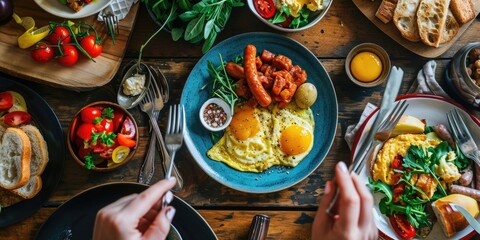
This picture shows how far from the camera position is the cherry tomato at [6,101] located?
3160 mm

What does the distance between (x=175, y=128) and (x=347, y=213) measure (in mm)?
1333

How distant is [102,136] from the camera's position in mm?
3102

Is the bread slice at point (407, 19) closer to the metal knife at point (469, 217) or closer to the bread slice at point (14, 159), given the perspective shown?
the metal knife at point (469, 217)

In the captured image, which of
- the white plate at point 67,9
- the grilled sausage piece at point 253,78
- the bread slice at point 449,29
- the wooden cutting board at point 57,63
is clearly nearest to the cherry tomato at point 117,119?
the wooden cutting board at point 57,63

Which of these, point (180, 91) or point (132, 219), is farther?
point (180, 91)

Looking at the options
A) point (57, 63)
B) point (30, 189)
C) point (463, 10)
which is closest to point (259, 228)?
point (30, 189)

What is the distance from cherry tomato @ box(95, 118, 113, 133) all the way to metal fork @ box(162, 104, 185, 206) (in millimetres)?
393

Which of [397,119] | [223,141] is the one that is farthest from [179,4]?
[397,119]

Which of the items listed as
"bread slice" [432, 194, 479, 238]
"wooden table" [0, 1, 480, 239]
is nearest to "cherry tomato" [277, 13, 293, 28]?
"wooden table" [0, 1, 480, 239]

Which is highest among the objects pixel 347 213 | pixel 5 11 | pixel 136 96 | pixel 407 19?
pixel 407 19

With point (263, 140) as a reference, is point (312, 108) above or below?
above

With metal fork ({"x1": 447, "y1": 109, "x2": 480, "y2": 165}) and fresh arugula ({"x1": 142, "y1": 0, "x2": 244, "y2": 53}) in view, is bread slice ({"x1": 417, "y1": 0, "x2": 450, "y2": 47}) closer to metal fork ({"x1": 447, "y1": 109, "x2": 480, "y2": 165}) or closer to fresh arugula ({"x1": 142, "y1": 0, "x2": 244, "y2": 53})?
metal fork ({"x1": 447, "y1": 109, "x2": 480, "y2": 165})

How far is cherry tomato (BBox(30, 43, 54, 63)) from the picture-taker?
10.4 feet

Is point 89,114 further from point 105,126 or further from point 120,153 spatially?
point 120,153
